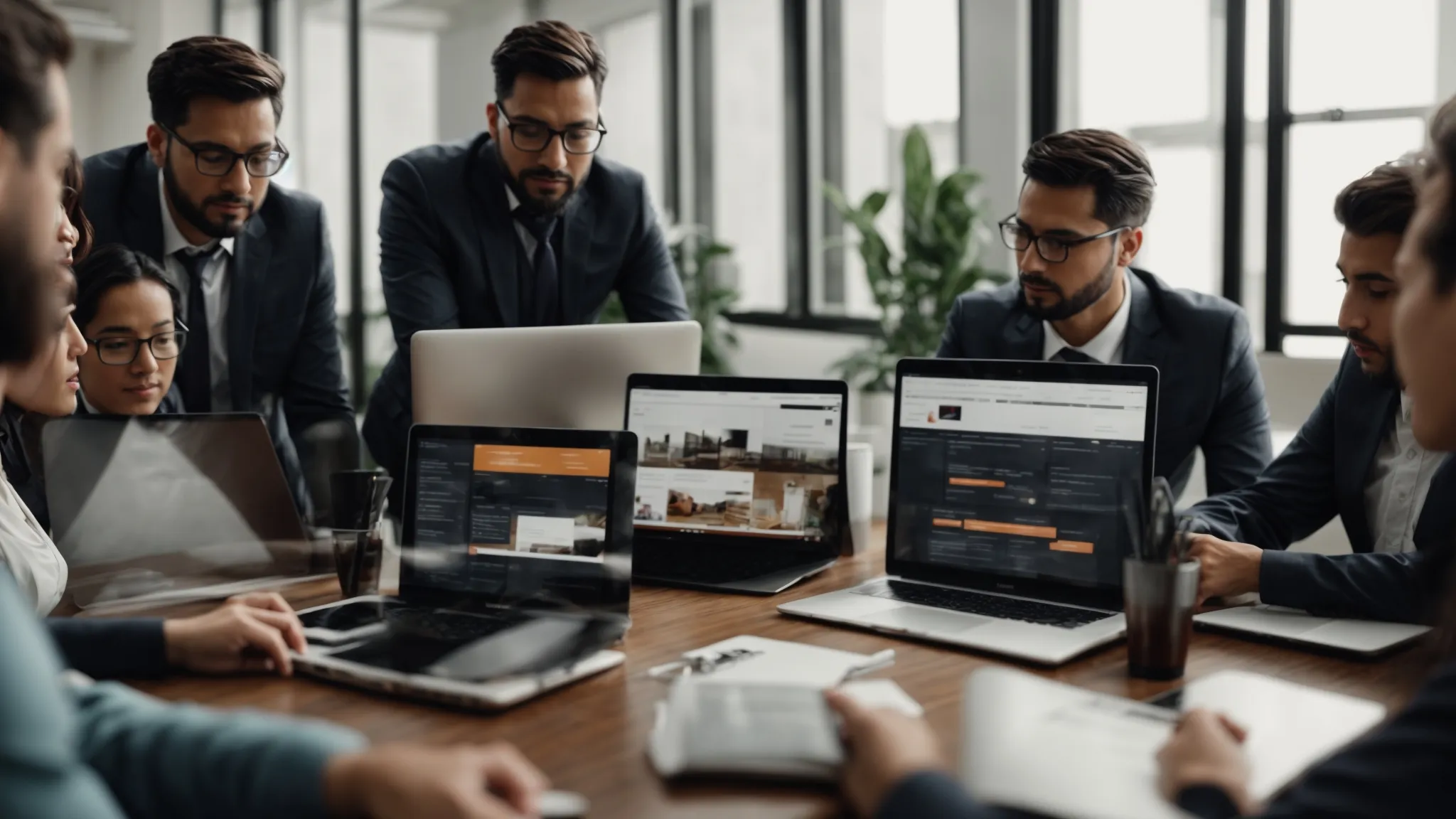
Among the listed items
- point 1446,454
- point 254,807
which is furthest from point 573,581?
point 1446,454

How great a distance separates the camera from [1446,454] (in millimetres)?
1844

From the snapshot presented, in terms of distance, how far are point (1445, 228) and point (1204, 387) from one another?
1267mm

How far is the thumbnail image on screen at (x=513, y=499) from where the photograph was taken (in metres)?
1.69

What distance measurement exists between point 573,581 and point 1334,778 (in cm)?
98

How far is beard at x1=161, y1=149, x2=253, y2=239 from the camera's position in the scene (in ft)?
8.59

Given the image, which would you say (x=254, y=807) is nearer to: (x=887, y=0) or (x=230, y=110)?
(x=230, y=110)

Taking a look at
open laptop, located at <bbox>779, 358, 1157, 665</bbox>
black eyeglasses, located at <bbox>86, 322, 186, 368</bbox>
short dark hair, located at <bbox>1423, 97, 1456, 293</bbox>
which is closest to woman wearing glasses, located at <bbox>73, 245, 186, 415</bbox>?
black eyeglasses, located at <bbox>86, 322, 186, 368</bbox>

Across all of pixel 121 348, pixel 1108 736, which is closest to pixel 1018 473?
pixel 1108 736

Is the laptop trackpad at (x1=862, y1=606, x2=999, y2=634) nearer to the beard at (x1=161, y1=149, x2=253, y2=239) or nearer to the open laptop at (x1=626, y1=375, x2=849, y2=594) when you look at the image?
the open laptop at (x1=626, y1=375, x2=849, y2=594)

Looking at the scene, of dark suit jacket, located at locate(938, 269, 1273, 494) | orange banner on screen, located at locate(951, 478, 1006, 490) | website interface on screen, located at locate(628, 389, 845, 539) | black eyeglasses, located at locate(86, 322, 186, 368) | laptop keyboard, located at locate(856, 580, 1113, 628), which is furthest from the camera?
dark suit jacket, located at locate(938, 269, 1273, 494)

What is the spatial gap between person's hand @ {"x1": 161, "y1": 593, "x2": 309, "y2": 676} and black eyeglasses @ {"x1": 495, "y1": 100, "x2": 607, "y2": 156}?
4.89 feet

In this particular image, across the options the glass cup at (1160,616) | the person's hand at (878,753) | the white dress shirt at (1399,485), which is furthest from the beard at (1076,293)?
the person's hand at (878,753)

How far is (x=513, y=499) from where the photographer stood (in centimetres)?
173

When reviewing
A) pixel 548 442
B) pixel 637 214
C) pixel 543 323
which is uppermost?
pixel 637 214
